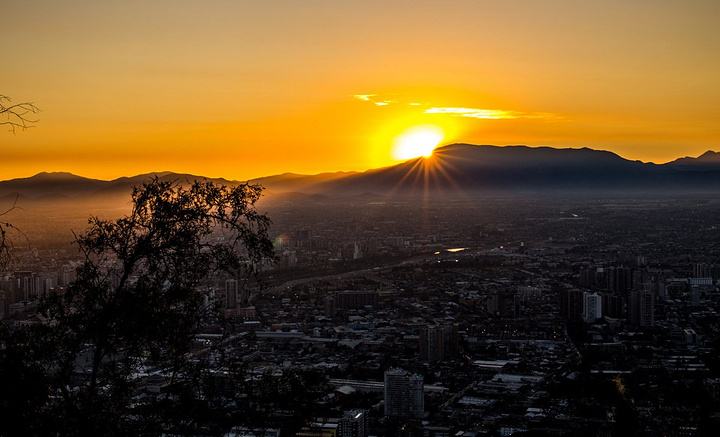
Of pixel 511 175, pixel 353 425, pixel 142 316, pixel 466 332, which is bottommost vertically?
pixel 466 332

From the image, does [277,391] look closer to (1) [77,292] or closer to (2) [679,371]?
(1) [77,292]

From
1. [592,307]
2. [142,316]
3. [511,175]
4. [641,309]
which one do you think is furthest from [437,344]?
[511,175]

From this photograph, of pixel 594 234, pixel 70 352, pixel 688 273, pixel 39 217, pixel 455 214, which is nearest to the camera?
pixel 70 352

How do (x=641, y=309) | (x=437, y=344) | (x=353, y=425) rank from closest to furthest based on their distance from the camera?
(x=353, y=425)
(x=437, y=344)
(x=641, y=309)

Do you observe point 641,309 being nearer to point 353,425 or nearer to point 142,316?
point 353,425

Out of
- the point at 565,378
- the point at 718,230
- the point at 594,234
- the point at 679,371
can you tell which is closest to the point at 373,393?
the point at 565,378

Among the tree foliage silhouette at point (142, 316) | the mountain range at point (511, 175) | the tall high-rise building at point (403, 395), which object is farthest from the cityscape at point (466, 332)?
the mountain range at point (511, 175)

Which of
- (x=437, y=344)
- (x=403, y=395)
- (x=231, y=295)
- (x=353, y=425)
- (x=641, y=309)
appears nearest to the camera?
(x=353, y=425)
